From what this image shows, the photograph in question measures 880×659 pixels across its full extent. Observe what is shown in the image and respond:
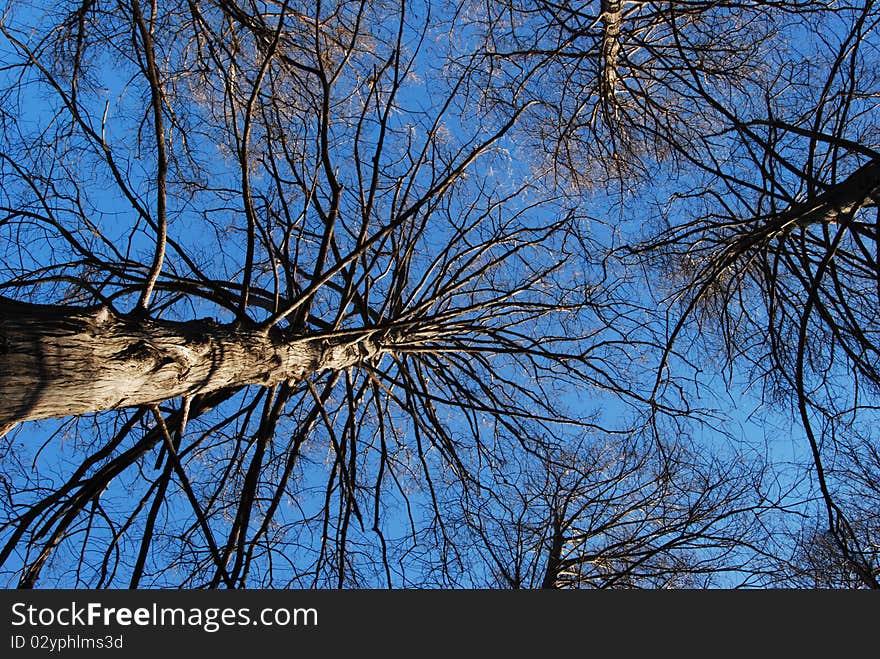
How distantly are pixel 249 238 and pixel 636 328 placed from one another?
3496 millimetres

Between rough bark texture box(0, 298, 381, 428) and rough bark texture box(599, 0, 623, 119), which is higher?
rough bark texture box(599, 0, 623, 119)

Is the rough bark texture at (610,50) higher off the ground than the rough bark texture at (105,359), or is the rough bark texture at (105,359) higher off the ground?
the rough bark texture at (610,50)

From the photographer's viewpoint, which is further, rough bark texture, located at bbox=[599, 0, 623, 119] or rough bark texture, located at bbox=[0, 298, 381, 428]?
rough bark texture, located at bbox=[599, 0, 623, 119]

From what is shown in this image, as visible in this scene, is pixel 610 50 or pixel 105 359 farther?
pixel 610 50

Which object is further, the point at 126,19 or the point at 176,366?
the point at 126,19

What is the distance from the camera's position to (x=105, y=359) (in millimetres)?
1886

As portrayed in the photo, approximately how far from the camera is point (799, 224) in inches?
136

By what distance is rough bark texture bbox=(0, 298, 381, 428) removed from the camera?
5.41ft

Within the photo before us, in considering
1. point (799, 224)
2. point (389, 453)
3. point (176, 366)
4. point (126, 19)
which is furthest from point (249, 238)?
point (799, 224)

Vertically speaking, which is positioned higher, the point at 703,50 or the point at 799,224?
the point at 703,50

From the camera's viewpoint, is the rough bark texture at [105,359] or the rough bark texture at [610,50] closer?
the rough bark texture at [105,359]

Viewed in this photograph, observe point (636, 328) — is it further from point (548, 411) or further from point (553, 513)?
point (553, 513)

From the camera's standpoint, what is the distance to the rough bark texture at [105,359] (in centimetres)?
165

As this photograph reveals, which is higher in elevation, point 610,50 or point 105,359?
point 610,50
